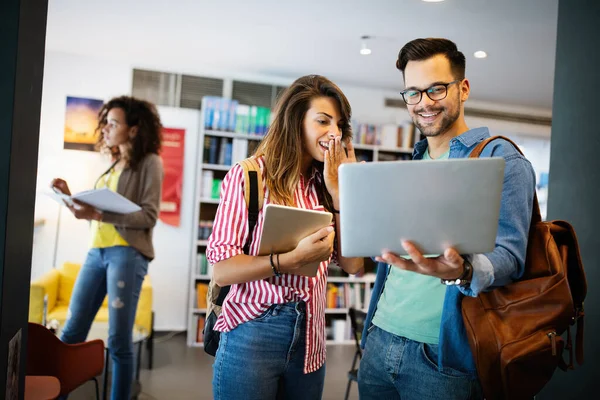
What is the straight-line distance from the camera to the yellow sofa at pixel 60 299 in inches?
169

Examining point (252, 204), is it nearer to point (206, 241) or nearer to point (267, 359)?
point (267, 359)

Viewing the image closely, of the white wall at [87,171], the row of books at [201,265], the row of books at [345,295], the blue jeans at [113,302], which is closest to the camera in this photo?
the blue jeans at [113,302]

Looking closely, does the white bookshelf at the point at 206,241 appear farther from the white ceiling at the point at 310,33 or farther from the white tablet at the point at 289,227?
the white tablet at the point at 289,227

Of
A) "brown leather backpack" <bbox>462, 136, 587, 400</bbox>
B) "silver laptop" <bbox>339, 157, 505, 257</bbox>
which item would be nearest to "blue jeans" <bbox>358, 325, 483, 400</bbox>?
"brown leather backpack" <bbox>462, 136, 587, 400</bbox>

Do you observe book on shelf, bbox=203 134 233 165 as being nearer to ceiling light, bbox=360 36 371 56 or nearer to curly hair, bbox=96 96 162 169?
ceiling light, bbox=360 36 371 56

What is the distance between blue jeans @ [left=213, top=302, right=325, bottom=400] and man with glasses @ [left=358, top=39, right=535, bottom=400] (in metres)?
0.22

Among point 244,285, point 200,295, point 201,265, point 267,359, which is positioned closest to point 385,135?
point 201,265

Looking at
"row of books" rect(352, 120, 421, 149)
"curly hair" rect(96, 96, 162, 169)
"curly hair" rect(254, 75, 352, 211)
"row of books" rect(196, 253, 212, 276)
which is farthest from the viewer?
"row of books" rect(352, 120, 421, 149)

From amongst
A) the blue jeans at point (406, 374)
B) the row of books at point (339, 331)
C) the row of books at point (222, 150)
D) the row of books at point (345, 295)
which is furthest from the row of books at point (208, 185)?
the blue jeans at point (406, 374)

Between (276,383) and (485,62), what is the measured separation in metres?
4.42

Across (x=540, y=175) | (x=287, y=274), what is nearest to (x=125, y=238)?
(x=287, y=274)

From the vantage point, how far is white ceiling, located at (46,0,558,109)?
395cm

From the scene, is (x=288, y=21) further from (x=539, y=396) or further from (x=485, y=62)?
(x=539, y=396)

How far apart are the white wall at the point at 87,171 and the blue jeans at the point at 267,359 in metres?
4.08
